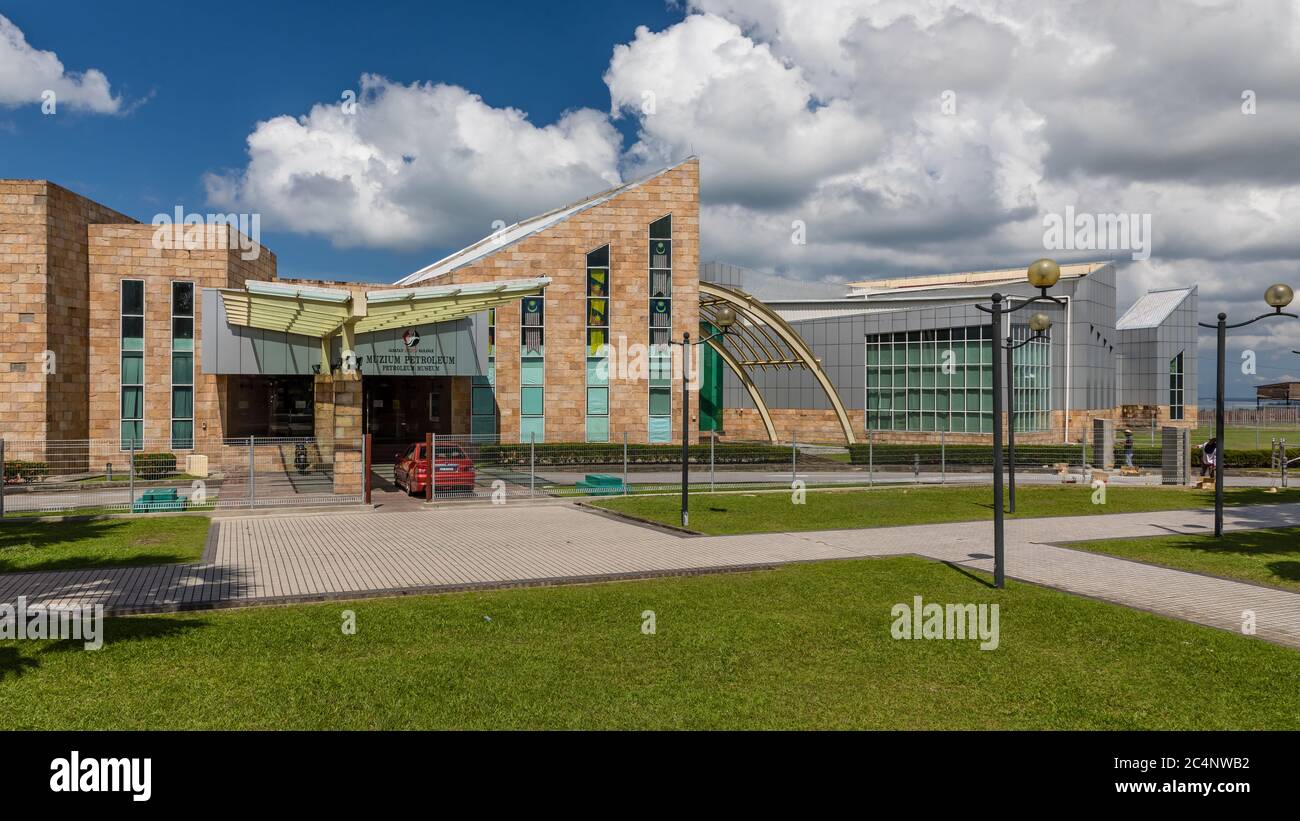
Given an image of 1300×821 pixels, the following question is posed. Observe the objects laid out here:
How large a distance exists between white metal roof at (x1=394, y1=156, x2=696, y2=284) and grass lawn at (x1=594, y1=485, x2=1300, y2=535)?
1930 cm

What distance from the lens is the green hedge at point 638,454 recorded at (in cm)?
3372

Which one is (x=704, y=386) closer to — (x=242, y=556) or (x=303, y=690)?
(x=242, y=556)

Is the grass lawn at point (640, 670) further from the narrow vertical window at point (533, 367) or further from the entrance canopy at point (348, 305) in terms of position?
the narrow vertical window at point (533, 367)

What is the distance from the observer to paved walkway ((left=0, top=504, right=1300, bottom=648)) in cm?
1093

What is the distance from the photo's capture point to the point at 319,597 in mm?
10891

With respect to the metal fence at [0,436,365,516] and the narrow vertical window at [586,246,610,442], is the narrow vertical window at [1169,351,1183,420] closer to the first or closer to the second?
the narrow vertical window at [586,246,610,442]

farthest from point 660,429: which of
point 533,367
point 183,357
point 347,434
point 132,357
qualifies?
point 132,357

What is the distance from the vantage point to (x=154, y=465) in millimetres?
28094

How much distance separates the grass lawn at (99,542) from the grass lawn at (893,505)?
9863 millimetres

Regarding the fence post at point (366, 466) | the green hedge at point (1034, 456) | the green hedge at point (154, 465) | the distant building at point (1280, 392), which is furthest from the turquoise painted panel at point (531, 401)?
the distant building at point (1280, 392)

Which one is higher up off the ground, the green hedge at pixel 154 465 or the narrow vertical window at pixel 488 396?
the narrow vertical window at pixel 488 396
